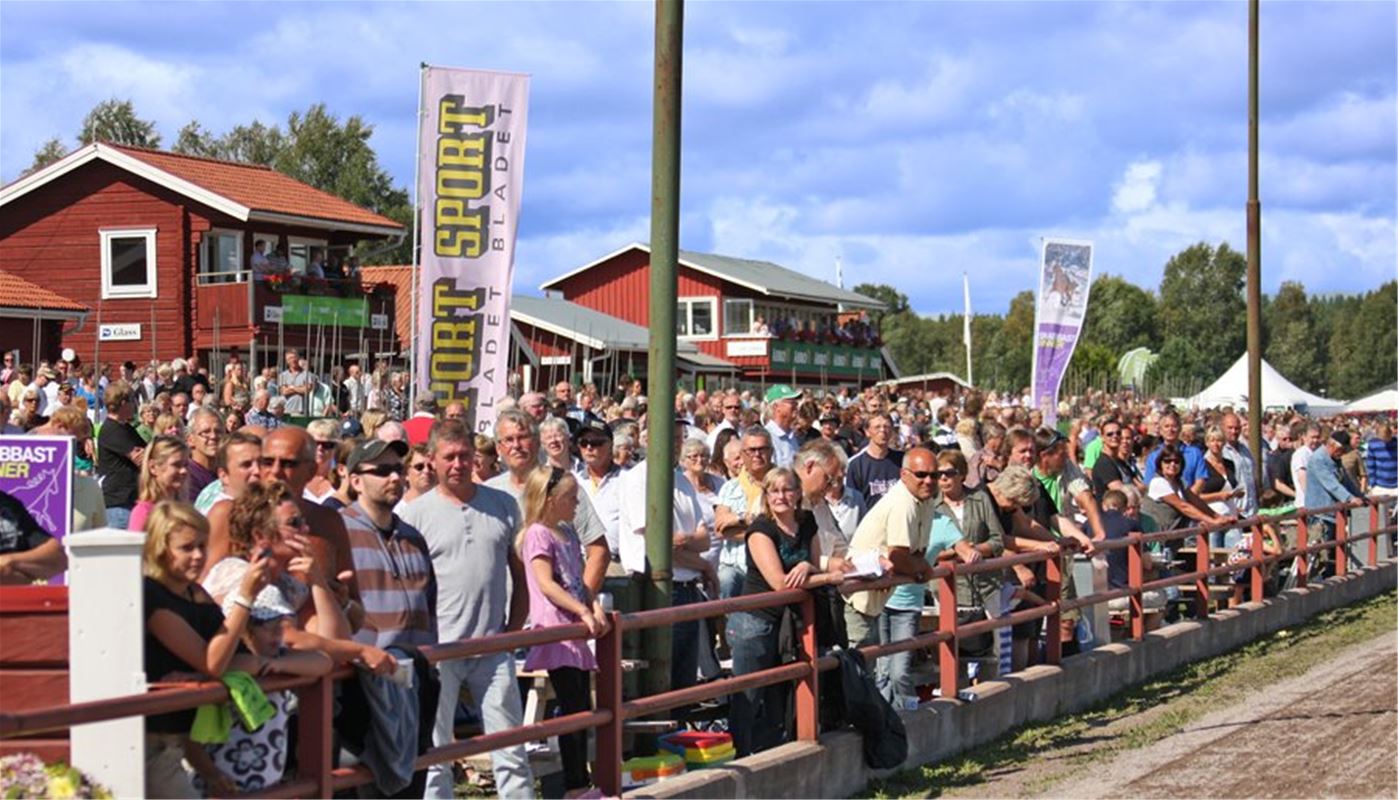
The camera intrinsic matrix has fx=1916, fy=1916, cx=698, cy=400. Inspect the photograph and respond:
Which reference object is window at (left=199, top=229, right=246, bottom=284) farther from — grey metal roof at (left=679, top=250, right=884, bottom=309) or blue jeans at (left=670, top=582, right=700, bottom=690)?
blue jeans at (left=670, top=582, right=700, bottom=690)

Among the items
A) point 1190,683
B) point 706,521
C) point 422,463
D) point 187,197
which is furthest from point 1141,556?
point 187,197

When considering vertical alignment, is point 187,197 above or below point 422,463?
above

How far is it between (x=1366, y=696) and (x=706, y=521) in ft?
18.9

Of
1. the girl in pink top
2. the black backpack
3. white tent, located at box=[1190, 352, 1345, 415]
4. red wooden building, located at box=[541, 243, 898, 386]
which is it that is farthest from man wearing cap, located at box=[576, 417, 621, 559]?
white tent, located at box=[1190, 352, 1345, 415]

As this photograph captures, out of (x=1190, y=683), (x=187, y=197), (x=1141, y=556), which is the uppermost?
(x=187, y=197)

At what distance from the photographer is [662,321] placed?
962 cm

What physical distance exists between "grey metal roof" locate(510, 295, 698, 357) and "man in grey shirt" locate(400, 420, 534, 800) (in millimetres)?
39367

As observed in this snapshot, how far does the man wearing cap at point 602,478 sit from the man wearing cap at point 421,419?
93cm

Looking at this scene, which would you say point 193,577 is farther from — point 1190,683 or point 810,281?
point 810,281

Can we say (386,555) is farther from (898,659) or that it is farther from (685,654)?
(898,659)

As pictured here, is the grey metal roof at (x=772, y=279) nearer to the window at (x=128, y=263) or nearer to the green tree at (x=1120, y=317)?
the window at (x=128, y=263)

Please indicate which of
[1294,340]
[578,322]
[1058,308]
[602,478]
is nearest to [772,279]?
[578,322]

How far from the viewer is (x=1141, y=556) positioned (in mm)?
15578

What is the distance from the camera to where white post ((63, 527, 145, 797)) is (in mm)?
5496
